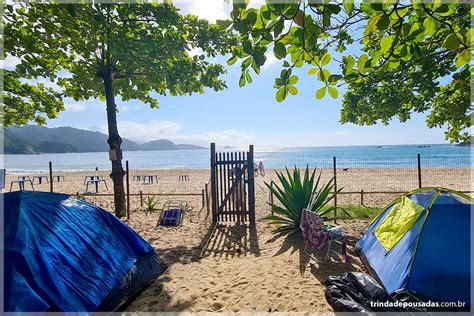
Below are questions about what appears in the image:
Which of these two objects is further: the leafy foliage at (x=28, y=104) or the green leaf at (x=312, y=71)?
the leafy foliage at (x=28, y=104)

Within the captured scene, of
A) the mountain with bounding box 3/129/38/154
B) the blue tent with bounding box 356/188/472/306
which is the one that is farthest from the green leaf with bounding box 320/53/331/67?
the mountain with bounding box 3/129/38/154

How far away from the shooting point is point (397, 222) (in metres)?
3.65

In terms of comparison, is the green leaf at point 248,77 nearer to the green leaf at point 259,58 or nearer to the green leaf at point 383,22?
the green leaf at point 259,58

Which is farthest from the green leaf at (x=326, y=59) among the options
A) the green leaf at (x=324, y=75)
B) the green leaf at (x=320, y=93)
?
the green leaf at (x=320, y=93)

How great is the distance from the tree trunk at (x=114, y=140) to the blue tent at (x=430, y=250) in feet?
23.8

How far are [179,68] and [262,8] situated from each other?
6.09 m

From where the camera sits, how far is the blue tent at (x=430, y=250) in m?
2.75

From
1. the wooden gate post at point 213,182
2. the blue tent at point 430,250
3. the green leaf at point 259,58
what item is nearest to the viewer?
the green leaf at point 259,58

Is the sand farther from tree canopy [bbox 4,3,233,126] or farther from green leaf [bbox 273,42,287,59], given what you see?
tree canopy [bbox 4,3,233,126]

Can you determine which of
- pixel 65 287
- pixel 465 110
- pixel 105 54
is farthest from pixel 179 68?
pixel 465 110

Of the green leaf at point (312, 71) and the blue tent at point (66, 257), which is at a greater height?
the green leaf at point (312, 71)

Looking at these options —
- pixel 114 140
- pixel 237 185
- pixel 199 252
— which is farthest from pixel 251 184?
pixel 114 140

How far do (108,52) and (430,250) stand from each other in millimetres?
8511

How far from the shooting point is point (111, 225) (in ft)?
12.1
